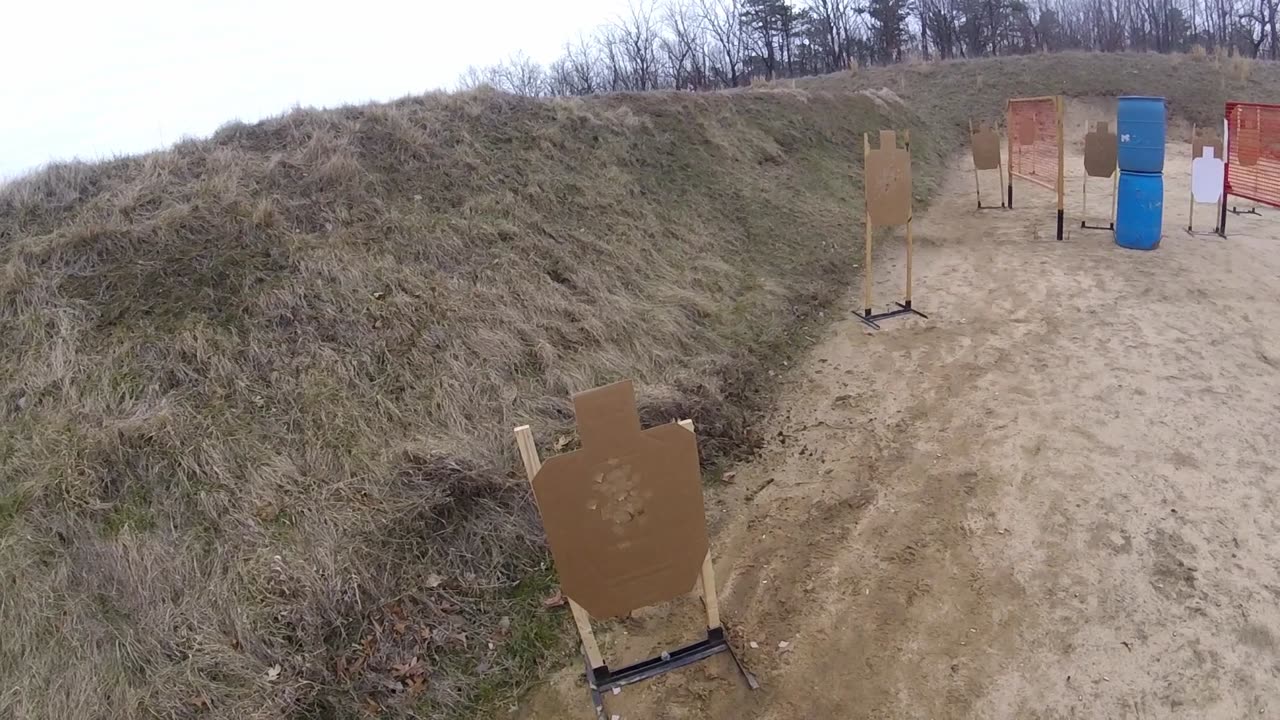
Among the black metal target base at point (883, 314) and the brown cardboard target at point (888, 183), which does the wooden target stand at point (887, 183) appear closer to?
the brown cardboard target at point (888, 183)

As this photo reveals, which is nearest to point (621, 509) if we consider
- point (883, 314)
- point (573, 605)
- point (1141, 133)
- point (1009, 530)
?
point (573, 605)

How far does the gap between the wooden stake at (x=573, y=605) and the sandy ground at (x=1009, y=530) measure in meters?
0.27

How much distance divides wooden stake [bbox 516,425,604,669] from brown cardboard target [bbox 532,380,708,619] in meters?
0.07

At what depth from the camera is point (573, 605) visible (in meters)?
3.31

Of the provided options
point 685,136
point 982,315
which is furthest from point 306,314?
point 685,136

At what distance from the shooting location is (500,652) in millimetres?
3773

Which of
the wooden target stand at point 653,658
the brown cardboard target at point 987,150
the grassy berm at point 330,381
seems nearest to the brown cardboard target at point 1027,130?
the brown cardboard target at point 987,150

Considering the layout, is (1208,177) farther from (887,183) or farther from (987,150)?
(887,183)

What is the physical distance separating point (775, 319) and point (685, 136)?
5640 millimetres

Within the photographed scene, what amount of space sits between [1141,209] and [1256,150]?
3651 millimetres

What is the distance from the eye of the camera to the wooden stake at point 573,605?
3023 millimetres

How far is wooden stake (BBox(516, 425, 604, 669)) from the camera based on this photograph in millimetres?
3023

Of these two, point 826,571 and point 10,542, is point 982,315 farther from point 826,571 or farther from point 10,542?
point 10,542

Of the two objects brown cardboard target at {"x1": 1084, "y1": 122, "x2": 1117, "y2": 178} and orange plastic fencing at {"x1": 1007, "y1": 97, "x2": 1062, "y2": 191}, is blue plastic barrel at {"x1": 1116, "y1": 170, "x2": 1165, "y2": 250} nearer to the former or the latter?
brown cardboard target at {"x1": 1084, "y1": 122, "x2": 1117, "y2": 178}
